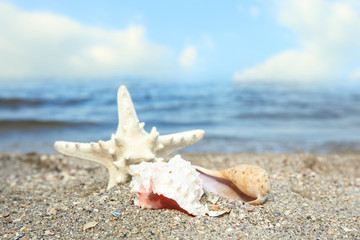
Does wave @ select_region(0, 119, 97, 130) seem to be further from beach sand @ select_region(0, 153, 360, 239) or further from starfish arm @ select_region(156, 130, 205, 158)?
starfish arm @ select_region(156, 130, 205, 158)

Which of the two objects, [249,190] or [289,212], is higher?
[249,190]

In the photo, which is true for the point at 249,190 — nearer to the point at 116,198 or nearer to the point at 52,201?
the point at 116,198

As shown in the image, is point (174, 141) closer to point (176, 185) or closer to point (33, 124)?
point (176, 185)

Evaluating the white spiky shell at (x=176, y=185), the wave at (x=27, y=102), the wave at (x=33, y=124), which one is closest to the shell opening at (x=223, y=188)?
the white spiky shell at (x=176, y=185)

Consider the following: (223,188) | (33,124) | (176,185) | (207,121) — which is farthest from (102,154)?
(33,124)

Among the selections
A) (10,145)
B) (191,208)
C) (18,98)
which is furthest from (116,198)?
(18,98)

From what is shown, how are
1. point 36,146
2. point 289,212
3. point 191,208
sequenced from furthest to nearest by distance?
point 36,146 < point 289,212 < point 191,208

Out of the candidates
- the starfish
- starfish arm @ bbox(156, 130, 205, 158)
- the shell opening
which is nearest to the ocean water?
starfish arm @ bbox(156, 130, 205, 158)
